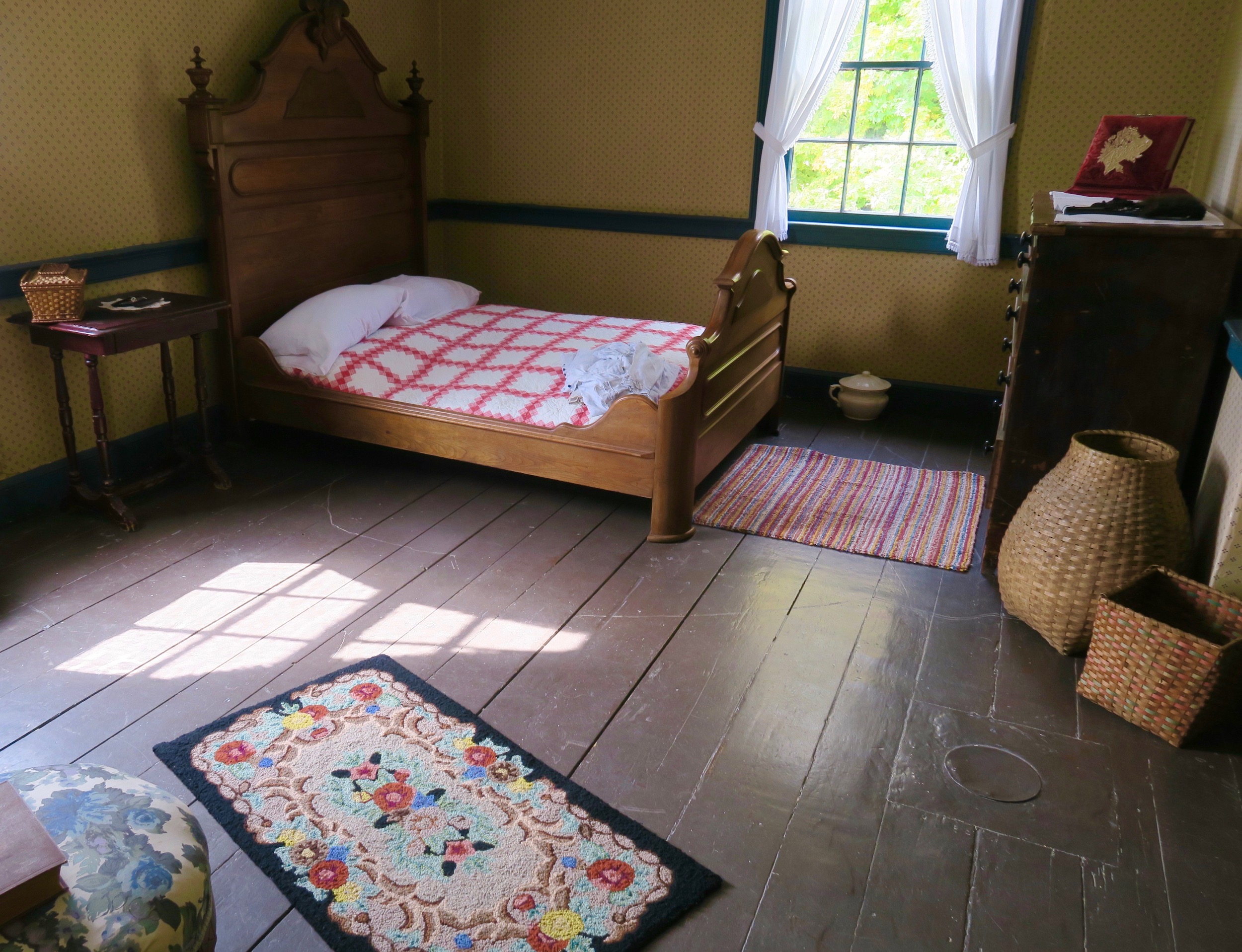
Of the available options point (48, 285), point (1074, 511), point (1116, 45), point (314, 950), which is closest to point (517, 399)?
point (48, 285)

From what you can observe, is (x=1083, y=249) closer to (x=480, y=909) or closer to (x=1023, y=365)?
(x=1023, y=365)

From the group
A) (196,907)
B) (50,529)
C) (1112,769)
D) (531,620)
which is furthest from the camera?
(50,529)

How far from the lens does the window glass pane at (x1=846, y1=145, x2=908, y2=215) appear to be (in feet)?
14.3

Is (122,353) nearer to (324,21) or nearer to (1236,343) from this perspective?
(324,21)

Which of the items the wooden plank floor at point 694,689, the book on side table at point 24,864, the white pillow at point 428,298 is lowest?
the wooden plank floor at point 694,689

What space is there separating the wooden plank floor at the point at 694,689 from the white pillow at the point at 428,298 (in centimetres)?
89

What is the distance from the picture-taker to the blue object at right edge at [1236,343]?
7.26 ft

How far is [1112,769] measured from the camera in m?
2.09

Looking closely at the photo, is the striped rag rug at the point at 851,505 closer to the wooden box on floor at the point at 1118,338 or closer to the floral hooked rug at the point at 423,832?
the wooden box on floor at the point at 1118,338

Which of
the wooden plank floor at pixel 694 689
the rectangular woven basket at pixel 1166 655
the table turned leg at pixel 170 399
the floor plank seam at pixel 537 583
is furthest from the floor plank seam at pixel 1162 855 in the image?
the table turned leg at pixel 170 399

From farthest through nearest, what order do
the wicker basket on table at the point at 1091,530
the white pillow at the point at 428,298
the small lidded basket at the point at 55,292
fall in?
the white pillow at the point at 428,298, the small lidded basket at the point at 55,292, the wicker basket on table at the point at 1091,530

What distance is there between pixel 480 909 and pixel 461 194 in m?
4.28

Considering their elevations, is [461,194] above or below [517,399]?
above

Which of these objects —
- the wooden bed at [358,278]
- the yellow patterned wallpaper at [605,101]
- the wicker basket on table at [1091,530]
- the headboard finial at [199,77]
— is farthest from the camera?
the yellow patterned wallpaper at [605,101]
